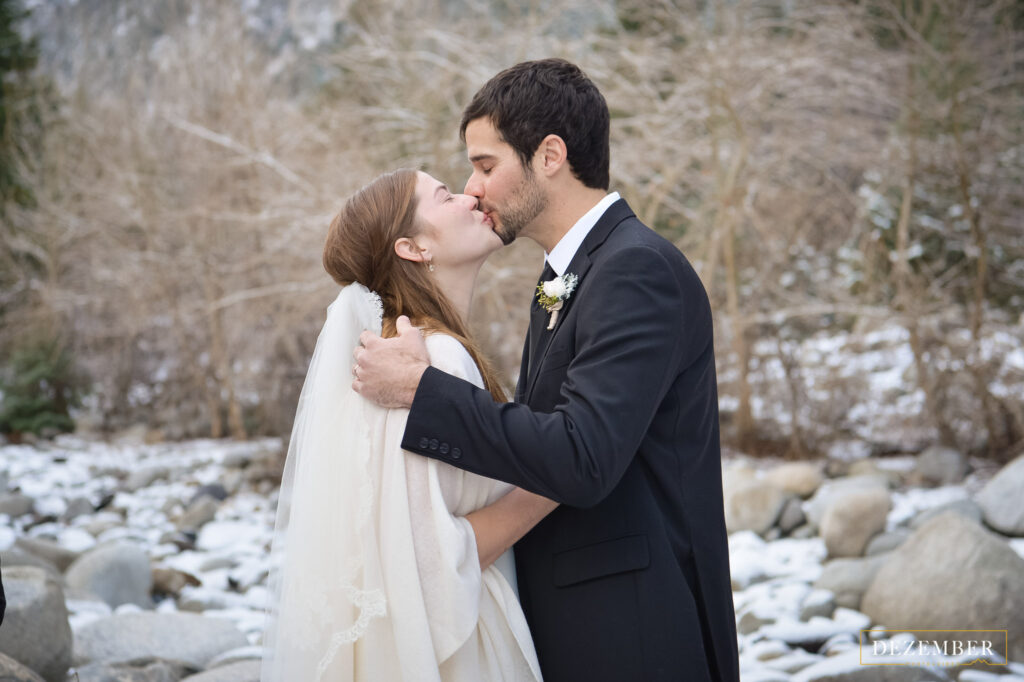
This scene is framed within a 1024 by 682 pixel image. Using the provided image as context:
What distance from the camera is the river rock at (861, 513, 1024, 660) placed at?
489cm

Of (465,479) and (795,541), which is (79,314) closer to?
(795,541)

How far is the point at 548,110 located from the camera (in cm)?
244


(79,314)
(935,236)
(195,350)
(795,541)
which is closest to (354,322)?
(795,541)

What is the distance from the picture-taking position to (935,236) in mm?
10992

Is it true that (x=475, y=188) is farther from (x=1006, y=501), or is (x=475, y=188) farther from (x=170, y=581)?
(x=1006, y=501)

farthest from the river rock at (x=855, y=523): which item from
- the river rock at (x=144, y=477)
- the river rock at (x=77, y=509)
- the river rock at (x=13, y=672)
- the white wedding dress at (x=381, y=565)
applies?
the river rock at (x=144, y=477)

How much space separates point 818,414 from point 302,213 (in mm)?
6524

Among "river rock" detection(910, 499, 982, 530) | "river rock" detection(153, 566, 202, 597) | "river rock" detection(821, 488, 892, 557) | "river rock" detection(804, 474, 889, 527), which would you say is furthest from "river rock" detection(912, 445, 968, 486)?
"river rock" detection(153, 566, 202, 597)

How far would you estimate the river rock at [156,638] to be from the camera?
201 inches

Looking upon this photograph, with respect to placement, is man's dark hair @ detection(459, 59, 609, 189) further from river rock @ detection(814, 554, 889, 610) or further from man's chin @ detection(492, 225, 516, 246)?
river rock @ detection(814, 554, 889, 610)

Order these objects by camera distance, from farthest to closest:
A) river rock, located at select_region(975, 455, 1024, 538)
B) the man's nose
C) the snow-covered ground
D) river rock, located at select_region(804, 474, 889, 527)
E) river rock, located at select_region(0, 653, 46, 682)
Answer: river rock, located at select_region(804, 474, 889, 527) → river rock, located at select_region(975, 455, 1024, 538) → the snow-covered ground → river rock, located at select_region(0, 653, 46, 682) → the man's nose

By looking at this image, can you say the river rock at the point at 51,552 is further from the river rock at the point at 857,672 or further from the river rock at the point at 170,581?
the river rock at the point at 857,672

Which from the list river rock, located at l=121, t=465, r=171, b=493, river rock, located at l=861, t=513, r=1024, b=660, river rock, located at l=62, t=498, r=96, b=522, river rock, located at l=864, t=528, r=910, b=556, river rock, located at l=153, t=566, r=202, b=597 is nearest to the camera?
river rock, located at l=861, t=513, r=1024, b=660

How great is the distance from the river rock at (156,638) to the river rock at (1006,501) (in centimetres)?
562
